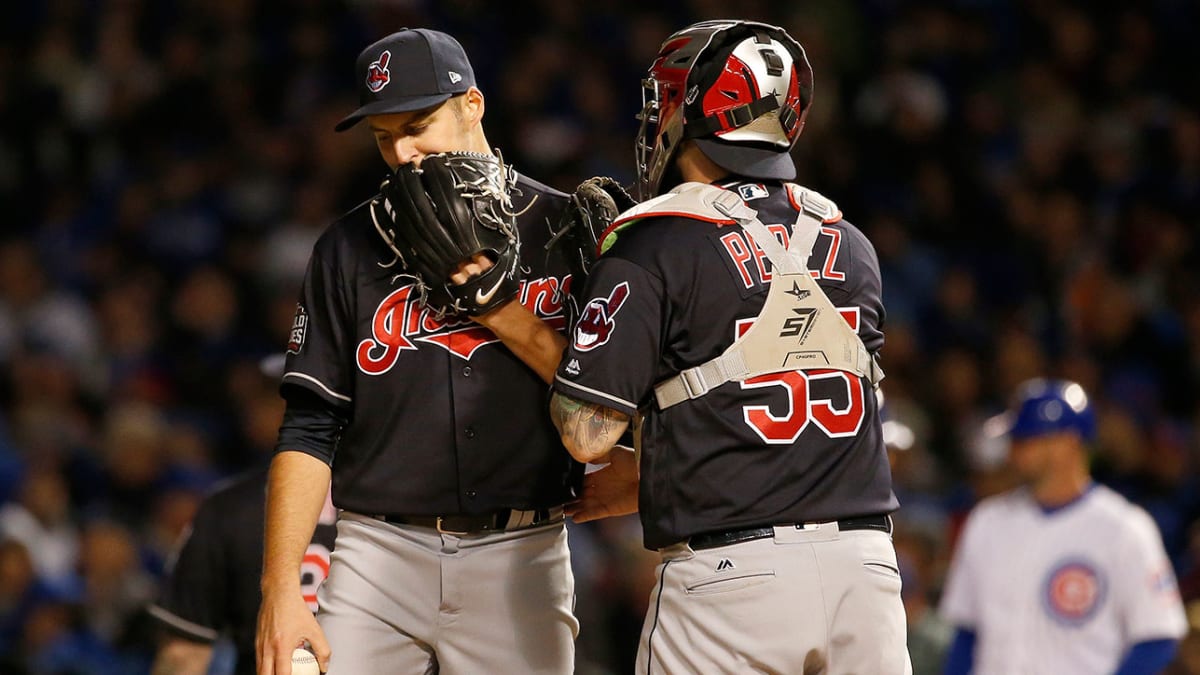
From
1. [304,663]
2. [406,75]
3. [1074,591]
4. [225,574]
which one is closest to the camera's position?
[304,663]

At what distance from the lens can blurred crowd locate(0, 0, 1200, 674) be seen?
866 cm

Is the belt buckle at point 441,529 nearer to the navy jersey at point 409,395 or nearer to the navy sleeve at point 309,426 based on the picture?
the navy jersey at point 409,395

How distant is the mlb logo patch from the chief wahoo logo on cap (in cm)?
88

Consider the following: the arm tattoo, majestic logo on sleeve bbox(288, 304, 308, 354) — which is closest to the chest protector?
the arm tattoo

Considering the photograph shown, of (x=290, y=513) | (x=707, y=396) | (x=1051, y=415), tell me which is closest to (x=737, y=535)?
(x=707, y=396)

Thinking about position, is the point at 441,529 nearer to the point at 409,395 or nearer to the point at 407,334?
the point at 409,395

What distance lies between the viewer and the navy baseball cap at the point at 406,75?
3.78 m

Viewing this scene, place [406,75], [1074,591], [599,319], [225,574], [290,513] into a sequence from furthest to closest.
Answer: [1074,591]
[225,574]
[406,75]
[290,513]
[599,319]

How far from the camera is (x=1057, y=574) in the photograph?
5.88 m

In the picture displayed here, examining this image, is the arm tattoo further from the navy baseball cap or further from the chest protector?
the navy baseball cap

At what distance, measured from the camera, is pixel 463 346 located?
12.7ft

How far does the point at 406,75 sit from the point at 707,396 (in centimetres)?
109

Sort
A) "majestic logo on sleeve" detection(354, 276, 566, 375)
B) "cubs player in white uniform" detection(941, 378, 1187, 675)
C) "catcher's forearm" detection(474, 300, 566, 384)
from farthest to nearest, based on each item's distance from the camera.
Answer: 1. "cubs player in white uniform" detection(941, 378, 1187, 675)
2. "majestic logo on sleeve" detection(354, 276, 566, 375)
3. "catcher's forearm" detection(474, 300, 566, 384)

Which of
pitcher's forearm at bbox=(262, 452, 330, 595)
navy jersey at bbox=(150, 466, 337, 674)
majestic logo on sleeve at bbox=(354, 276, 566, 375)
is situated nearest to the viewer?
pitcher's forearm at bbox=(262, 452, 330, 595)
